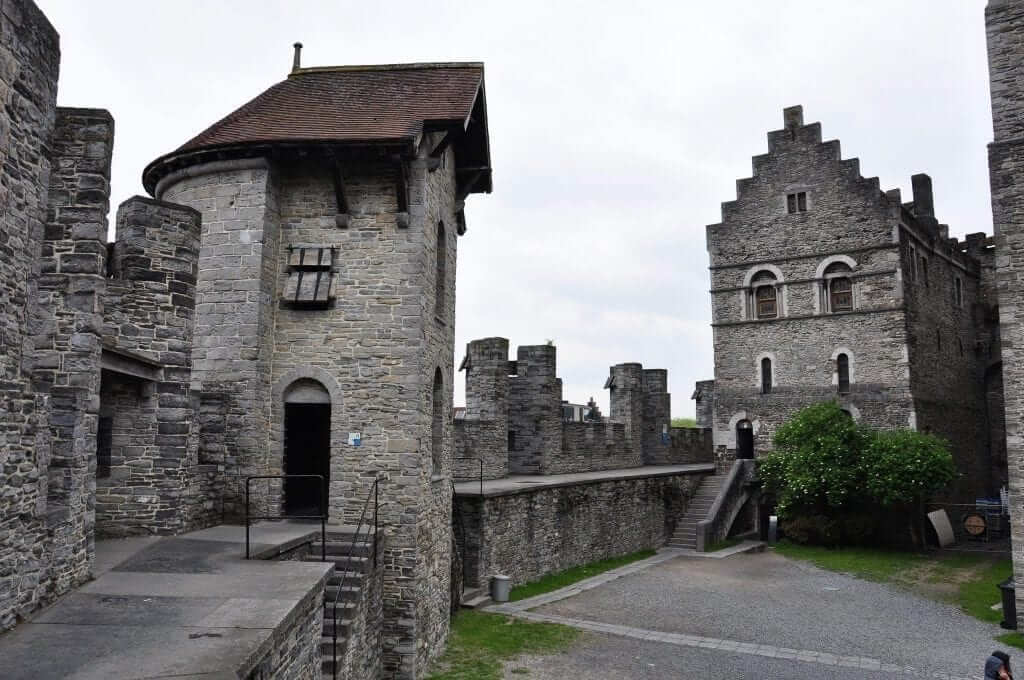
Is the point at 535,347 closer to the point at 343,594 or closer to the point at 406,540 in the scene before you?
the point at 406,540

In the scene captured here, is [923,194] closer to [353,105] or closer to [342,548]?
[353,105]

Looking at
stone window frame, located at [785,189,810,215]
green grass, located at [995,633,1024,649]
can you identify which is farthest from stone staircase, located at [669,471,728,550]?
green grass, located at [995,633,1024,649]

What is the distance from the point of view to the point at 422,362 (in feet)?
40.4

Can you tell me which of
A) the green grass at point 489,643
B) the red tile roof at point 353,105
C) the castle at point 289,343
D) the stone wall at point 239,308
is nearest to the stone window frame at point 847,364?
the castle at point 289,343

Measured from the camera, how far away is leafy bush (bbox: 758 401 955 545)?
70.1 feet

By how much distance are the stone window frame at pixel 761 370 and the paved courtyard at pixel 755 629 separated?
927 cm

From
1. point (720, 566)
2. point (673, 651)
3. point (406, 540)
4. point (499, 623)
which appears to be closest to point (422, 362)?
point (406, 540)

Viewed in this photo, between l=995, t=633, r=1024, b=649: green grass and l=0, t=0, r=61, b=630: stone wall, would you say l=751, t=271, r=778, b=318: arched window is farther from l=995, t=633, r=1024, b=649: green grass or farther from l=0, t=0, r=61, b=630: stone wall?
l=0, t=0, r=61, b=630: stone wall

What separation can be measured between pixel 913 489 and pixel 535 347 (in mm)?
10665

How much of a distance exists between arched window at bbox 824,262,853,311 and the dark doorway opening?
18.0m

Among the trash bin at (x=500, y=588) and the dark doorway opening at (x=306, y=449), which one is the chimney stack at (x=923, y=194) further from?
the dark doorway opening at (x=306, y=449)

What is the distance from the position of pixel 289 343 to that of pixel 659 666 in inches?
286

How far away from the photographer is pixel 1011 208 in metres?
14.5

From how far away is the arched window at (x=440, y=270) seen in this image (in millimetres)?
13970
